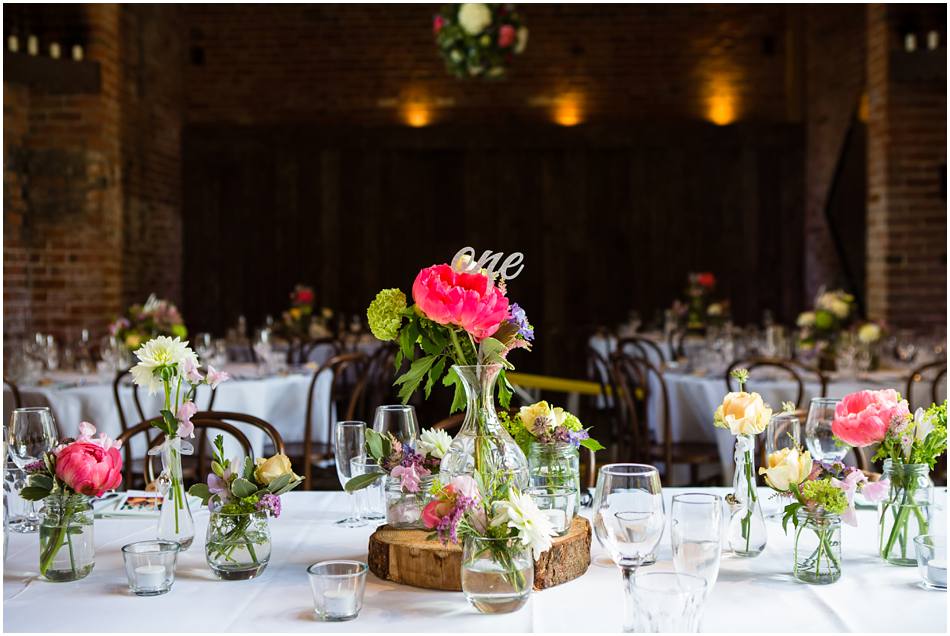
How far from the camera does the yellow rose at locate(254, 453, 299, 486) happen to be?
5.55 feet

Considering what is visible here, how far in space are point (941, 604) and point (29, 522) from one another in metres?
1.61

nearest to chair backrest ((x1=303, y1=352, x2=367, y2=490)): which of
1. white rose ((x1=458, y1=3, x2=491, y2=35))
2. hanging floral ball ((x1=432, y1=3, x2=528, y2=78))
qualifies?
hanging floral ball ((x1=432, y1=3, x2=528, y2=78))

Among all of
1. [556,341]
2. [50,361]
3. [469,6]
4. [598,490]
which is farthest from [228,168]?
[598,490]

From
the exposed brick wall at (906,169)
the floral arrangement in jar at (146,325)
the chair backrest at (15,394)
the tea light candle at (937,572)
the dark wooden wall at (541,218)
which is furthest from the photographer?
the dark wooden wall at (541,218)

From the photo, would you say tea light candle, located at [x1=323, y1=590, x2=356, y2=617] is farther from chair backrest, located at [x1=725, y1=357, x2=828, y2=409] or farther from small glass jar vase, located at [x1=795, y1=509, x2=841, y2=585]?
chair backrest, located at [x1=725, y1=357, x2=828, y2=409]

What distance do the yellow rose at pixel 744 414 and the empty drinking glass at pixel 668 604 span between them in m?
0.56

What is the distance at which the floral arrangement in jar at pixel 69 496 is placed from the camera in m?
1.66

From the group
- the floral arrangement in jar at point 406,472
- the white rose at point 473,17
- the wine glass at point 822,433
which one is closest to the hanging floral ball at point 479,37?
the white rose at point 473,17

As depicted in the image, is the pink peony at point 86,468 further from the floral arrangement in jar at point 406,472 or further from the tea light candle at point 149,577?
the floral arrangement in jar at point 406,472

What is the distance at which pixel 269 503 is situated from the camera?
1.66m

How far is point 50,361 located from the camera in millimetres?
5285

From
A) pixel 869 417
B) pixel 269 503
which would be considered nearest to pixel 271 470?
pixel 269 503

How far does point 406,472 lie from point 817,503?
65 cm

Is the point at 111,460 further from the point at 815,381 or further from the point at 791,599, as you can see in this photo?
the point at 815,381
